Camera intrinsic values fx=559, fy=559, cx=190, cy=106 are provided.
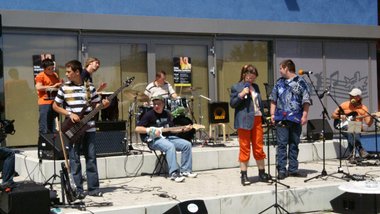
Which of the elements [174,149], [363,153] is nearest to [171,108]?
[174,149]

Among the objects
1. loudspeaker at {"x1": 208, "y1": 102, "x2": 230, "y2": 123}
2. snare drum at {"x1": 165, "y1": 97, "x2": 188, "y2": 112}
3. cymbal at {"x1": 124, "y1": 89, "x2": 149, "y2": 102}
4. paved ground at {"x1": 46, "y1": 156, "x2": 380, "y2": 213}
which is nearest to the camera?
paved ground at {"x1": 46, "y1": 156, "x2": 380, "y2": 213}

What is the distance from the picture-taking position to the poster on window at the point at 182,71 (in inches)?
531

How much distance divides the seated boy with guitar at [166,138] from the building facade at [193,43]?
2.03 m

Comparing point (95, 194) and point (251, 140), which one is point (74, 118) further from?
point (251, 140)

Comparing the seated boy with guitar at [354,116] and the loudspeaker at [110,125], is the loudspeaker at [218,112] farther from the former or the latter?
the loudspeaker at [110,125]

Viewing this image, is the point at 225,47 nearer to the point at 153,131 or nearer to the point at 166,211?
the point at 153,131

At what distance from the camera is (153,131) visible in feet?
30.1

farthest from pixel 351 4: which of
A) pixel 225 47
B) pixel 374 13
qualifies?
pixel 225 47

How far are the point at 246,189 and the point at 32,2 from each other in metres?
6.49

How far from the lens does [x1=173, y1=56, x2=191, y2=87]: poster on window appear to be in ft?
44.2

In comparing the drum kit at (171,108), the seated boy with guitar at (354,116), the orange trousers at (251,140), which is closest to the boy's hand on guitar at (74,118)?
the orange trousers at (251,140)

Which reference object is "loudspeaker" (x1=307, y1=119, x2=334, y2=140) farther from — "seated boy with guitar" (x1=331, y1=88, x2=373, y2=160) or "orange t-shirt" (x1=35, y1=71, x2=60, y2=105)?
"orange t-shirt" (x1=35, y1=71, x2=60, y2=105)

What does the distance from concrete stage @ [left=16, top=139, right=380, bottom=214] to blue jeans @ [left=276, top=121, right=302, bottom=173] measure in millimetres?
256

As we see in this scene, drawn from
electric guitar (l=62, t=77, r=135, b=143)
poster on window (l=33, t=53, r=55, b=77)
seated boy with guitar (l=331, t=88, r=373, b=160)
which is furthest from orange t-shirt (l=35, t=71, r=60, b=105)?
seated boy with guitar (l=331, t=88, r=373, b=160)
